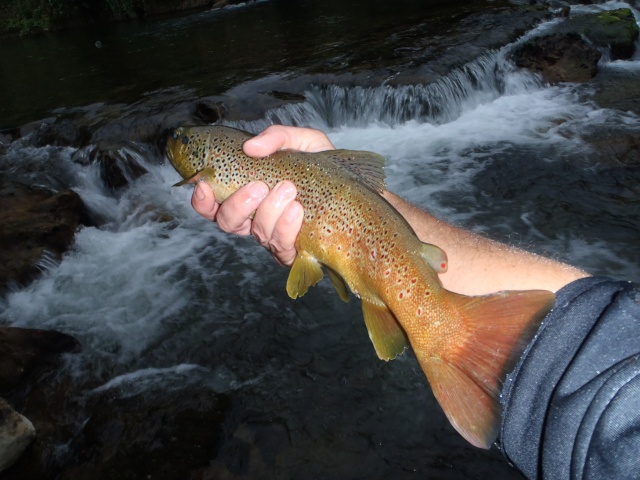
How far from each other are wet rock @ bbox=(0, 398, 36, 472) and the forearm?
11.8 ft

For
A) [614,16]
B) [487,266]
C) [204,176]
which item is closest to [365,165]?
[487,266]

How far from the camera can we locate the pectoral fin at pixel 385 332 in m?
2.09

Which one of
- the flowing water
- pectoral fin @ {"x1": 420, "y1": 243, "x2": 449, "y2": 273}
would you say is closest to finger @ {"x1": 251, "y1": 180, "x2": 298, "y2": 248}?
pectoral fin @ {"x1": 420, "y1": 243, "x2": 449, "y2": 273}

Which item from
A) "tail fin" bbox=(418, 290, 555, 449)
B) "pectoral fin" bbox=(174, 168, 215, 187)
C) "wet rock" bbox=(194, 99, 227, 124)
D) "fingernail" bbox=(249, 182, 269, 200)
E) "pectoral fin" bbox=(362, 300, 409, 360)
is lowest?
"wet rock" bbox=(194, 99, 227, 124)

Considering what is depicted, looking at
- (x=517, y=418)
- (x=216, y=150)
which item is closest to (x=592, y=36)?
(x=216, y=150)

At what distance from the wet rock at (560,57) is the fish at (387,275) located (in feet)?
35.0

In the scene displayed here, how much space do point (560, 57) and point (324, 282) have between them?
30.2 ft

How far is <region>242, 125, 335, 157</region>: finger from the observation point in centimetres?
279

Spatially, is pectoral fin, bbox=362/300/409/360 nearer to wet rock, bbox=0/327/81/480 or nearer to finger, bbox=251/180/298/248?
finger, bbox=251/180/298/248

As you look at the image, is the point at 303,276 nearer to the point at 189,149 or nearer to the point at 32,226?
the point at 189,149

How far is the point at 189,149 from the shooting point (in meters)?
3.13

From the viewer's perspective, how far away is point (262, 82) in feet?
37.1

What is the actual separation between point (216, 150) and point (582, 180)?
6249 millimetres

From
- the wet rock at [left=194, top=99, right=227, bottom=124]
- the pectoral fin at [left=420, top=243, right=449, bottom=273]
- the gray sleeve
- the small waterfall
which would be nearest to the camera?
the gray sleeve
